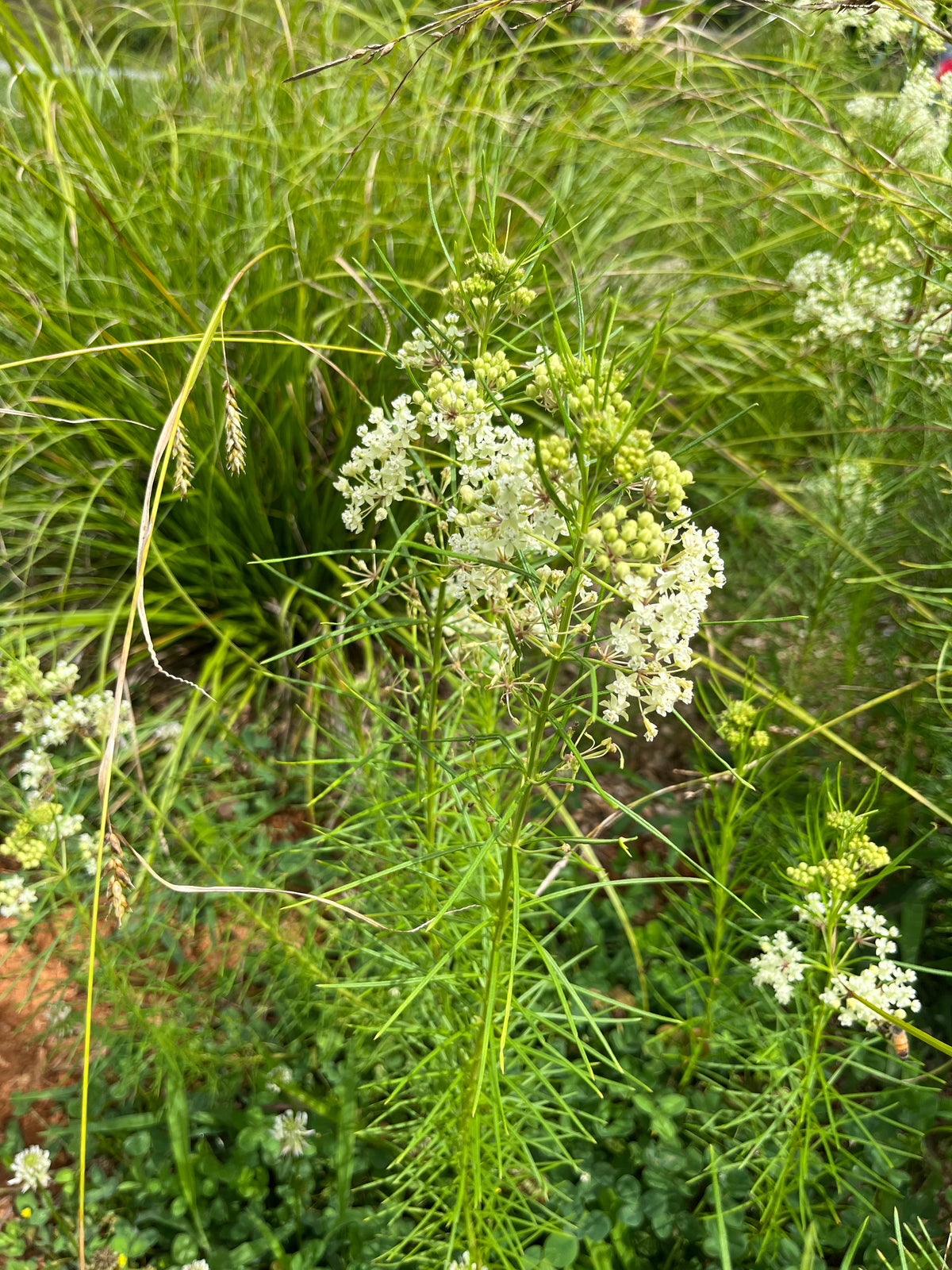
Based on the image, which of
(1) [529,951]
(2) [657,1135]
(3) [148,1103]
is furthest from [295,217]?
(2) [657,1135]

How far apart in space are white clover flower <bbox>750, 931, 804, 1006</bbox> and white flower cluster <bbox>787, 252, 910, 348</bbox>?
1.41 m

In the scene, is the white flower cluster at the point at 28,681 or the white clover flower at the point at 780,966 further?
the white flower cluster at the point at 28,681

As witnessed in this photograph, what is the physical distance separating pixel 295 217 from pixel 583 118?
1.05 m

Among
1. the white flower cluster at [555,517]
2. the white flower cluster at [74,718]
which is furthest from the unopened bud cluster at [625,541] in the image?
the white flower cluster at [74,718]

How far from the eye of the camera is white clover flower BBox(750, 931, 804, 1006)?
1423 millimetres

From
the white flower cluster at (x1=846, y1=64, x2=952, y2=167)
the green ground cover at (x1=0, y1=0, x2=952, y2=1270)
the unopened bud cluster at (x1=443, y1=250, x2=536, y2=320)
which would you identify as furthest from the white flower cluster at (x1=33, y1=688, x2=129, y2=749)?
the white flower cluster at (x1=846, y1=64, x2=952, y2=167)

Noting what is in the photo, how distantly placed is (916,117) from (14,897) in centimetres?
301

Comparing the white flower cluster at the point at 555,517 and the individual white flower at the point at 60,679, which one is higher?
the white flower cluster at the point at 555,517

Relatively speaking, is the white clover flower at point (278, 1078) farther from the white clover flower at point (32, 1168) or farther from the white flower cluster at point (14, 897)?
the white flower cluster at point (14, 897)

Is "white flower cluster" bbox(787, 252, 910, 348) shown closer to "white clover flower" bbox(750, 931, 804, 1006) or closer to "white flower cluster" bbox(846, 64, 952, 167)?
"white flower cluster" bbox(846, 64, 952, 167)

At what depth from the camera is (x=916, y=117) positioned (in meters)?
2.46

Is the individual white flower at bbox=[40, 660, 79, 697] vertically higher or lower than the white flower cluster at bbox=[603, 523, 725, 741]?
lower

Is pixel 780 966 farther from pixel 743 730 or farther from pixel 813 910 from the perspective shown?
pixel 743 730

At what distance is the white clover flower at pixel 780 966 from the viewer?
142cm
